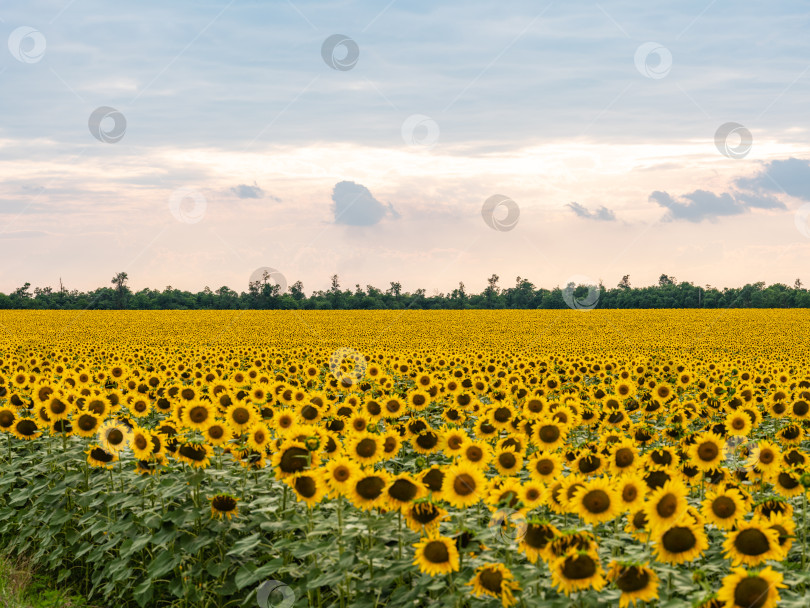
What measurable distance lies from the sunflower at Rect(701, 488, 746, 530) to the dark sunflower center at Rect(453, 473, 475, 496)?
1.93 meters

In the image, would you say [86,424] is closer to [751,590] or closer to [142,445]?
[142,445]

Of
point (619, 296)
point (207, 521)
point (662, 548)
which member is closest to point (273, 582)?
point (207, 521)

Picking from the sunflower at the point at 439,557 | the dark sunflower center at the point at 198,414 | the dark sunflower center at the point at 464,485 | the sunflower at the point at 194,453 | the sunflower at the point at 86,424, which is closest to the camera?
the sunflower at the point at 439,557

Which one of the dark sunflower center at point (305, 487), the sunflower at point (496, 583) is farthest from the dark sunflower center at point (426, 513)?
the dark sunflower center at point (305, 487)

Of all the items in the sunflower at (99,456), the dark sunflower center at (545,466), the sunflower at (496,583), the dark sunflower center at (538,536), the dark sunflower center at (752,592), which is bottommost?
the sunflower at (496,583)

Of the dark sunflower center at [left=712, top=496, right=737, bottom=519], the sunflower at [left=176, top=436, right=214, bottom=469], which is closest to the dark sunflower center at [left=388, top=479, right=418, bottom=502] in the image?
the dark sunflower center at [left=712, top=496, right=737, bottom=519]

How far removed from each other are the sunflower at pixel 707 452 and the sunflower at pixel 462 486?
268 centimetres

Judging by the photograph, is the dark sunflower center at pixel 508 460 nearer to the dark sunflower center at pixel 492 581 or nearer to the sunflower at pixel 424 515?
the sunflower at pixel 424 515

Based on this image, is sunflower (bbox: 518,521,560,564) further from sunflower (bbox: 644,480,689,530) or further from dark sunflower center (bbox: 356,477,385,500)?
dark sunflower center (bbox: 356,477,385,500)

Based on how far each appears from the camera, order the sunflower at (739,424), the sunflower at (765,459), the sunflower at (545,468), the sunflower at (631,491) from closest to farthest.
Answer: the sunflower at (631,491) < the sunflower at (545,468) < the sunflower at (765,459) < the sunflower at (739,424)

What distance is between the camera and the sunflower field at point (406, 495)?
→ 17.2ft

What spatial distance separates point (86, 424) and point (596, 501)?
7.17m

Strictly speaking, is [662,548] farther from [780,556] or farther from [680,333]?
[680,333]

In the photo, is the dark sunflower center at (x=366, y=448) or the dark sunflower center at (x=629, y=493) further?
the dark sunflower center at (x=366, y=448)
